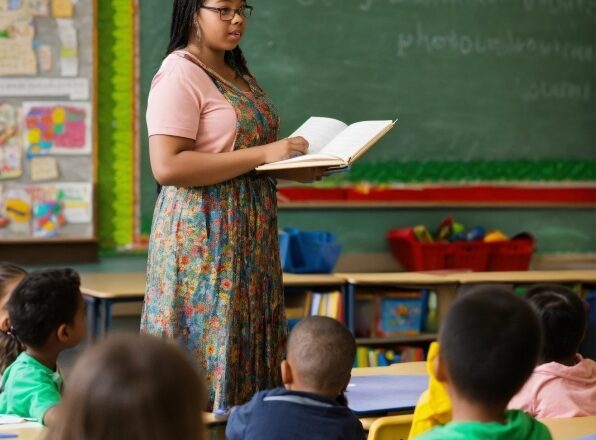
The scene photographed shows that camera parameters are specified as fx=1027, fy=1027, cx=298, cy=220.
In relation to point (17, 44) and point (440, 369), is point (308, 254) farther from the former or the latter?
point (440, 369)

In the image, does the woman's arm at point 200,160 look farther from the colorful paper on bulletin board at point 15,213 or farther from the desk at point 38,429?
the colorful paper on bulletin board at point 15,213

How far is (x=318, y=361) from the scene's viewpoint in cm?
201

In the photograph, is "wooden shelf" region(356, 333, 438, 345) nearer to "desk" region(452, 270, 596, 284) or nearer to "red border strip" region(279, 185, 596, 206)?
"desk" region(452, 270, 596, 284)

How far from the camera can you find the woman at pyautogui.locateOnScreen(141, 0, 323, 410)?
2.31 m

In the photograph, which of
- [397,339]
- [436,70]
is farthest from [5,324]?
[436,70]

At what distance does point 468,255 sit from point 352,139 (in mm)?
2918

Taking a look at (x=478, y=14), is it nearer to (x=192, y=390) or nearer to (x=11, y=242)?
(x=11, y=242)

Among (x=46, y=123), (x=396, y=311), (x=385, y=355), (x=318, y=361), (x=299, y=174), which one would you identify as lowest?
(x=385, y=355)

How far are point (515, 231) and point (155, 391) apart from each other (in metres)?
4.88

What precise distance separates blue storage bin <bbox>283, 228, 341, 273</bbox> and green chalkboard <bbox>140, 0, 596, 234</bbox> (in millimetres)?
714

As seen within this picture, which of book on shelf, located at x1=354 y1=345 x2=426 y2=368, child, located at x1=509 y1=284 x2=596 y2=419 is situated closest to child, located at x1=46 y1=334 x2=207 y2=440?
child, located at x1=509 y1=284 x2=596 y2=419

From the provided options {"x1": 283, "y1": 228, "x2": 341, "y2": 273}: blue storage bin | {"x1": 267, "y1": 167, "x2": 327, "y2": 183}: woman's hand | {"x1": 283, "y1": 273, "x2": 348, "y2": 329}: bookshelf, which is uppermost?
{"x1": 267, "y1": 167, "x2": 327, "y2": 183}: woman's hand

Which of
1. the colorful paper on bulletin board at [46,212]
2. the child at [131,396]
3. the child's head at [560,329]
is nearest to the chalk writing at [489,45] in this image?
the colorful paper on bulletin board at [46,212]

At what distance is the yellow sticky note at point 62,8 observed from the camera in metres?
4.55
